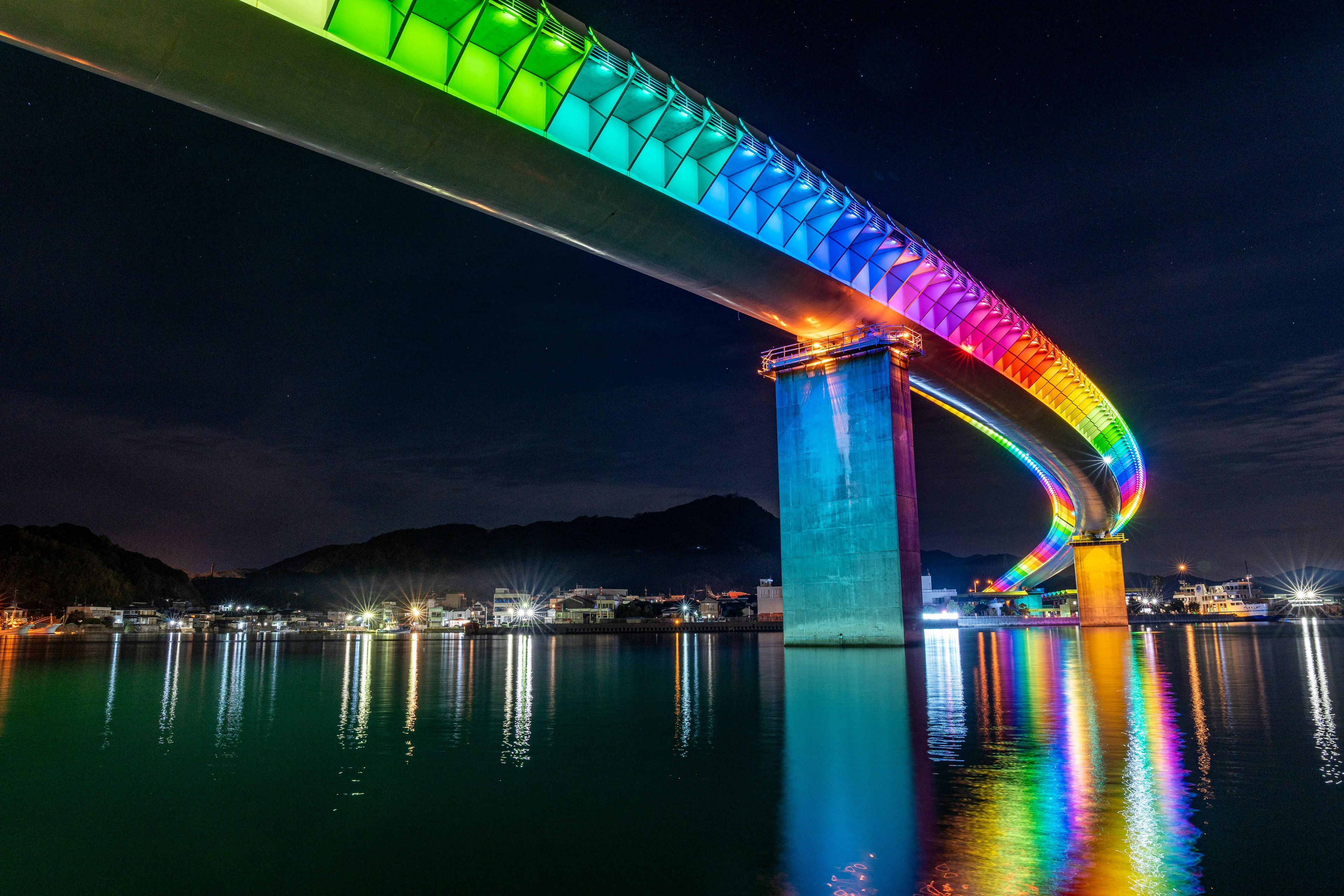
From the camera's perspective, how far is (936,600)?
122625mm

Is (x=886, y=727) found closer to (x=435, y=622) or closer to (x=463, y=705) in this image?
(x=463, y=705)

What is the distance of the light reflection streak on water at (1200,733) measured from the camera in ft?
27.3

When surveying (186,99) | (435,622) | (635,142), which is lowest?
(435,622)

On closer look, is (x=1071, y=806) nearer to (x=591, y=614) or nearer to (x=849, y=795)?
(x=849, y=795)

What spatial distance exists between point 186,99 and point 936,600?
11714 centimetres

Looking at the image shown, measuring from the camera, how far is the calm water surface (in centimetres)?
583

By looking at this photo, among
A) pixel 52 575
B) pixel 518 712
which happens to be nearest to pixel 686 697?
pixel 518 712

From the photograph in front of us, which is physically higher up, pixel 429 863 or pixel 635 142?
pixel 635 142

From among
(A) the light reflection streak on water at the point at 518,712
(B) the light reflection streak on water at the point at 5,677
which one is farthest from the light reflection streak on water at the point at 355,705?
(B) the light reflection streak on water at the point at 5,677

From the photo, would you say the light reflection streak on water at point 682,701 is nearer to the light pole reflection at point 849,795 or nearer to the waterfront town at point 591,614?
the light pole reflection at point 849,795

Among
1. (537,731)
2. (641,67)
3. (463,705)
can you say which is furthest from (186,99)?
(537,731)

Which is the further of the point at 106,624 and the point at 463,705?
the point at 106,624

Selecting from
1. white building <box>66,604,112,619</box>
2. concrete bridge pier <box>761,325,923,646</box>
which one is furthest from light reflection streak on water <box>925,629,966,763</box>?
white building <box>66,604,112,619</box>

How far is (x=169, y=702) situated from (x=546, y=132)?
17651 mm
